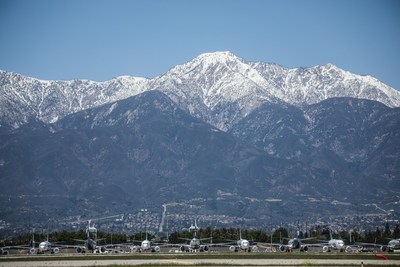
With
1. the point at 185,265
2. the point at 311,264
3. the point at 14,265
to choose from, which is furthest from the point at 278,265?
the point at 14,265

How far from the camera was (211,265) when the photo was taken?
14275cm

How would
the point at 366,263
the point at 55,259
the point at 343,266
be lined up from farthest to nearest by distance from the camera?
the point at 55,259, the point at 366,263, the point at 343,266

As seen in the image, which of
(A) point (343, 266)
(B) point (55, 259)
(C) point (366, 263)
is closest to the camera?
(A) point (343, 266)

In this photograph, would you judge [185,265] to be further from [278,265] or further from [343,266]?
[343,266]

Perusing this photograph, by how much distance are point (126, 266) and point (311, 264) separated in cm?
3216

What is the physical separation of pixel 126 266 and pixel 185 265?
408 inches

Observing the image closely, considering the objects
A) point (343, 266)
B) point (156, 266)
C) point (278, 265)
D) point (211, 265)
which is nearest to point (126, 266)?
point (156, 266)

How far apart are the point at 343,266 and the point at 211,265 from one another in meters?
23.0

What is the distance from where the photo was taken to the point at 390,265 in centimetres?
13575

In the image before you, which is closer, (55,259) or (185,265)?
(185,265)

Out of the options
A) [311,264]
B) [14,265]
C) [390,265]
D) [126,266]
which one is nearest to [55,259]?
[14,265]

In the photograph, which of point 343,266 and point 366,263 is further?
point 366,263

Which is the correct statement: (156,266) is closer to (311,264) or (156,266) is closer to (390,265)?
(311,264)

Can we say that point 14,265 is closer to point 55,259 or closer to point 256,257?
point 55,259
